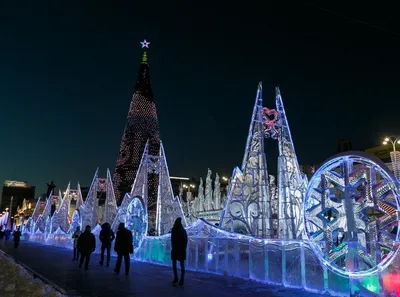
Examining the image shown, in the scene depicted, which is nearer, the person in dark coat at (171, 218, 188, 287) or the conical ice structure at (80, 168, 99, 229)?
the person in dark coat at (171, 218, 188, 287)

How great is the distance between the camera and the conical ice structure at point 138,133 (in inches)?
1414

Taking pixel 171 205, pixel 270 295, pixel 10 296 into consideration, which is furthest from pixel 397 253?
pixel 171 205

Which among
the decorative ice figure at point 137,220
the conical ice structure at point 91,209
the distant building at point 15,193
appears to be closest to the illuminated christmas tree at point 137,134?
the conical ice structure at point 91,209

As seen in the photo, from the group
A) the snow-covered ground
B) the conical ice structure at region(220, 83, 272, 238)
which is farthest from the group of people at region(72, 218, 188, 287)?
the conical ice structure at region(220, 83, 272, 238)

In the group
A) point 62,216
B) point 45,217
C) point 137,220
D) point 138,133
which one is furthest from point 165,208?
point 45,217

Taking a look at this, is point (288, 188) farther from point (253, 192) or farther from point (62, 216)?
point (62, 216)

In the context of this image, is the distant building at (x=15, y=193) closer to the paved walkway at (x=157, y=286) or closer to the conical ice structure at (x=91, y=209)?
the conical ice structure at (x=91, y=209)

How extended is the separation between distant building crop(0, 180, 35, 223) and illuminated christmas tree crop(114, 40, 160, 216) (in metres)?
101

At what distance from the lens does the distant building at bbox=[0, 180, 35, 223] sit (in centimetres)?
12338

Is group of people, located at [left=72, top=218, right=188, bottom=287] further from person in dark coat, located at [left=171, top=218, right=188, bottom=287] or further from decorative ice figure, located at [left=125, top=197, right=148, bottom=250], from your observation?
decorative ice figure, located at [left=125, top=197, right=148, bottom=250]

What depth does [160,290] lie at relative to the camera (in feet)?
24.6

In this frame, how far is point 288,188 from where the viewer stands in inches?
624

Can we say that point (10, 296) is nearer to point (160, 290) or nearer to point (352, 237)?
point (160, 290)

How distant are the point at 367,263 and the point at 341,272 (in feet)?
1.65
